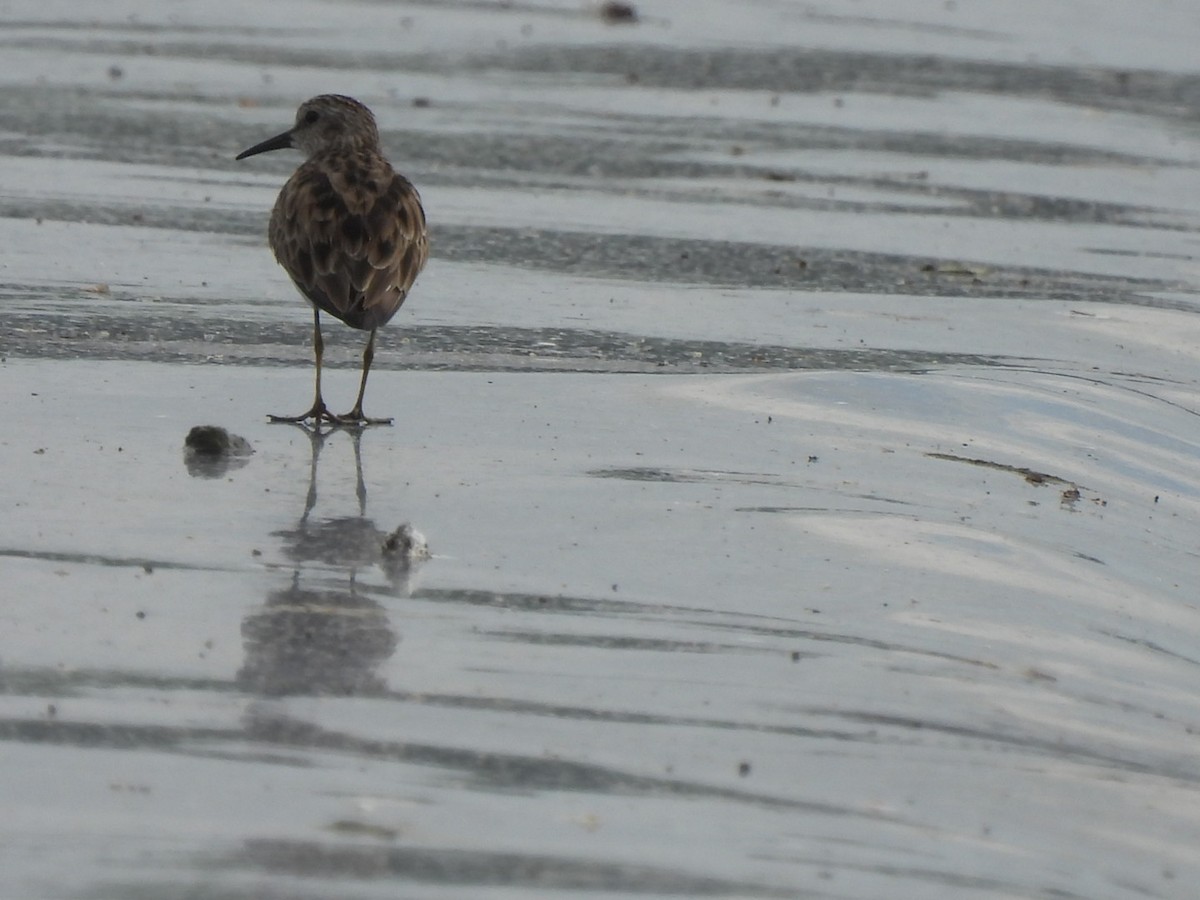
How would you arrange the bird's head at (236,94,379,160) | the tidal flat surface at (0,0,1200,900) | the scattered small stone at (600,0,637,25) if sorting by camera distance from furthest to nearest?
1. the scattered small stone at (600,0,637,25)
2. the bird's head at (236,94,379,160)
3. the tidal flat surface at (0,0,1200,900)

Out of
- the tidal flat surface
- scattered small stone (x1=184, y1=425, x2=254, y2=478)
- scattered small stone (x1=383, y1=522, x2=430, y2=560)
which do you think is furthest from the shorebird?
scattered small stone (x1=383, y1=522, x2=430, y2=560)

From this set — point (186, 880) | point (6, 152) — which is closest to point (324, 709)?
point (186, 880)

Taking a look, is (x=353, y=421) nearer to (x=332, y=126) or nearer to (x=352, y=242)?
(x=352, y=242)

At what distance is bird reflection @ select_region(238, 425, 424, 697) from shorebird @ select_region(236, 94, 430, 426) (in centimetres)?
124

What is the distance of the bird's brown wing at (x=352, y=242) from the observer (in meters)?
8.09

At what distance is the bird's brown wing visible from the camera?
26.6 feet

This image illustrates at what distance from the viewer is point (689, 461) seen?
757 cm

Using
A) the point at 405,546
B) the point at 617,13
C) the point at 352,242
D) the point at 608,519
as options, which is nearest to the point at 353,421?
the point at 352,242

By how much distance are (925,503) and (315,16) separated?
12.0 metres

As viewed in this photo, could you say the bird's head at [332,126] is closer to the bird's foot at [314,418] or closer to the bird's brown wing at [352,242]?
the bird's brown wing at [352,242]

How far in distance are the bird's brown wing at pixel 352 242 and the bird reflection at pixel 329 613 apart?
1.28 metres

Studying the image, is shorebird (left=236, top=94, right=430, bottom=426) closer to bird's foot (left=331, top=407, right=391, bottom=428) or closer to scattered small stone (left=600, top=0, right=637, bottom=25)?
bird's foot (left=331, top=407, right=391, bottom=428)

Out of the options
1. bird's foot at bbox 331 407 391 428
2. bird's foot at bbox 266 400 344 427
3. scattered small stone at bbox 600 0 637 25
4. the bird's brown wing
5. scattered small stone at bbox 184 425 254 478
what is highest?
scattered small stone at bbox 600 0 637 25

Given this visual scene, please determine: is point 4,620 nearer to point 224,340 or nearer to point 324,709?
point 324,709
